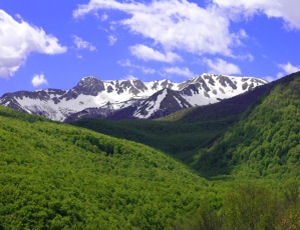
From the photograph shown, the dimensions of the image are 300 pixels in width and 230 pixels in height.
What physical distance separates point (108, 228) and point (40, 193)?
21.4m

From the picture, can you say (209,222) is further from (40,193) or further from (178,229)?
(40,193)

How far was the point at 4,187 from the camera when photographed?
5517 inches

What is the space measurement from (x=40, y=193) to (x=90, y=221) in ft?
52.5

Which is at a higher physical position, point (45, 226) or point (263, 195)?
point (263, 195)

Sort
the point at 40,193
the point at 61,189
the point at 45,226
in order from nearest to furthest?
1. the point at 45,226
2. the point at 40,193
3. the point at 61,189

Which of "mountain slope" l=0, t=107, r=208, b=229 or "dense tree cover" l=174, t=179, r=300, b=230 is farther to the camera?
"mountain slope" l=0, t=107, r=208, b=229

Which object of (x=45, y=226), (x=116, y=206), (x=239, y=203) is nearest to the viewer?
(x=239, y=203)

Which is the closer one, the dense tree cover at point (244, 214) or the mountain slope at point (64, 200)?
the dense tree cover at point (244, 214)

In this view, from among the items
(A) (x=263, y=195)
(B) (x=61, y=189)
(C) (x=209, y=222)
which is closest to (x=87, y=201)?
(B) (x=61, y=189)

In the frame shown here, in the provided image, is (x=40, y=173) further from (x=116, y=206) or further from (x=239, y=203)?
(x=239, y=203)

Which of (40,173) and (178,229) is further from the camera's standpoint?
(40,173)

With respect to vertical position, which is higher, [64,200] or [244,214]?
[64,200]

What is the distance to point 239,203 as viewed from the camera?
125188mm

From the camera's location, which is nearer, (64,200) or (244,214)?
(244,214)
